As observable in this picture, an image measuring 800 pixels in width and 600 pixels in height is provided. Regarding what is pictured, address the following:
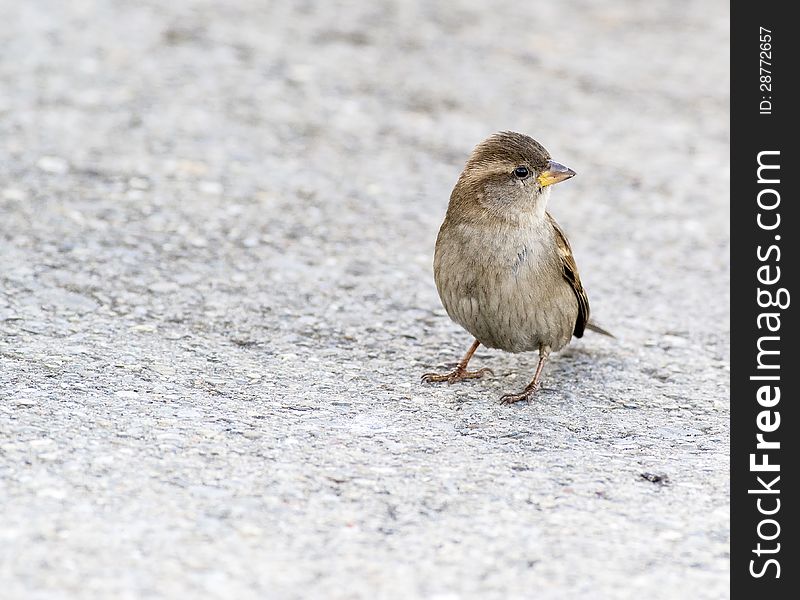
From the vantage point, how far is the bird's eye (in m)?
4.91

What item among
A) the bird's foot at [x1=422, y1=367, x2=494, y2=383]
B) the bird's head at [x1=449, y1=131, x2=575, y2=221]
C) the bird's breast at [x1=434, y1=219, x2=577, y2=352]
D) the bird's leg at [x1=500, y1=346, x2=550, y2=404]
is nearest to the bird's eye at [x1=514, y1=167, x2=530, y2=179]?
the bird's head at [x1=449, y1=131, x2=575, y2=221]

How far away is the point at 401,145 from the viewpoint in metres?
7.91

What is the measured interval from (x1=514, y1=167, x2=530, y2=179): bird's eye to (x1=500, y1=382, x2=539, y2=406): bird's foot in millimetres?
913

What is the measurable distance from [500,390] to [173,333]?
153cm

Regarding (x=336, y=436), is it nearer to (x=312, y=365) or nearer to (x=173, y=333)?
(x=312, y=365)

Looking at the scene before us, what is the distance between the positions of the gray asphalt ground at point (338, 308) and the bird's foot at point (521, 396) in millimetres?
60

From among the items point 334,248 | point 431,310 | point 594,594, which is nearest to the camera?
point 594,594

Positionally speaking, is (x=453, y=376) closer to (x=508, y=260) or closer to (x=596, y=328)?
(x=508, y=260)

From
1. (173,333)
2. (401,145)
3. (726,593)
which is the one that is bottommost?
(726,593)

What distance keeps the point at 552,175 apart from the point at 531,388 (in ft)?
3.08

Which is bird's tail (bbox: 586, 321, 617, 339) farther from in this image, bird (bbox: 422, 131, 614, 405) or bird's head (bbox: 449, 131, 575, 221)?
bird's head (bbox: 449, 131, 575, 221)

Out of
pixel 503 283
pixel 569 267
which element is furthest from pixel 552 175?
pixel 503 283

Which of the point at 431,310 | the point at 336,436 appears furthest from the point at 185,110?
the point at 336,436

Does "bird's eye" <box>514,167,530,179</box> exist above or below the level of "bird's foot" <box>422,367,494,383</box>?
above
